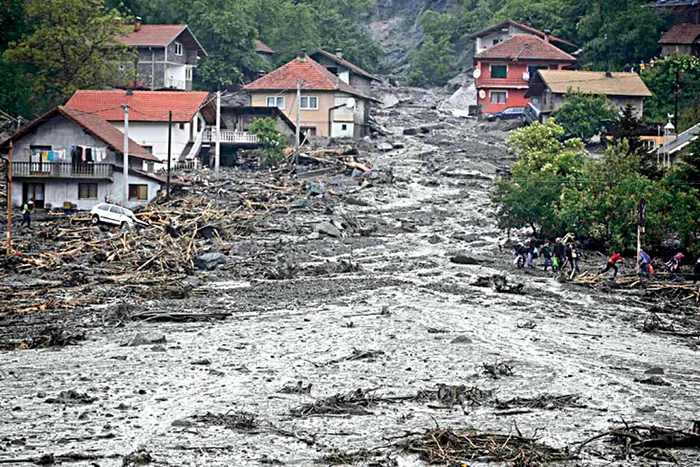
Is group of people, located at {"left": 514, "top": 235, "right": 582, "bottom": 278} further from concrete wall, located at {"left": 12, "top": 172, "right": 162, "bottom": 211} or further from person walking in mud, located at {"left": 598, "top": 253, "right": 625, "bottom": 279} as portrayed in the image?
concrete wall, located at {"left": 12, "top": 172, "right": 162, "bottom": 211}

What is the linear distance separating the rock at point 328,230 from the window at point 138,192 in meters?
12.4

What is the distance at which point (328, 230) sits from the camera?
49.6 metres

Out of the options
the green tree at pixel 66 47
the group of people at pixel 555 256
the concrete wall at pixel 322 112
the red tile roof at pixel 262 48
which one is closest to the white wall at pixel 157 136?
the green tree at pixel 66 47

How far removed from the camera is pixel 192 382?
900 inches

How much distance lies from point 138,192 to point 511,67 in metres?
42.8

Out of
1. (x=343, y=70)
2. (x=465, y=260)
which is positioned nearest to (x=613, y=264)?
(x=465, y=260)

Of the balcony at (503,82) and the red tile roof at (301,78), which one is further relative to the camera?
the balcony at (503,82)

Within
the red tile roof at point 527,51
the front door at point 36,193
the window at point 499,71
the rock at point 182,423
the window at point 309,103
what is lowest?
the rock at point 182,423

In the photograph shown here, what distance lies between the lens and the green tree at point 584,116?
7256 cm

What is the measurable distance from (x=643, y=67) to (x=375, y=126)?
20.9 metres

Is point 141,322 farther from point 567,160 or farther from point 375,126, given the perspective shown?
point 375,126

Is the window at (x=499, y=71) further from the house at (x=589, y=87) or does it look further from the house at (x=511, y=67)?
the house at (x=589, y=87)

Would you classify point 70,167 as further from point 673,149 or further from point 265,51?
point 265,51

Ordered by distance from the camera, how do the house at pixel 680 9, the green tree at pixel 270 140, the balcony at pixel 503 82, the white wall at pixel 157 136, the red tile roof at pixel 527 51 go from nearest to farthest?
the white wall at pixel 157 136, the green tree at pixel 270 140, the house at pixel 680 9, the red tile roof at pixel 527 51, the balcony at pixel 503 82
